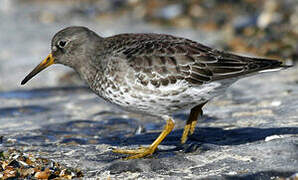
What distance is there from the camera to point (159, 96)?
22.1ft

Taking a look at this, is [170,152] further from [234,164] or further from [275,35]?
[275,35]

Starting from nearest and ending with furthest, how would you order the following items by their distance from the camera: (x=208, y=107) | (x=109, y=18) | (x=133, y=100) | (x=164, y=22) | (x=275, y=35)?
(x=133, y=100) → (x=208, y=107) → (x=275, y=35) → (x=164, y=22) → (x=109, y=18)

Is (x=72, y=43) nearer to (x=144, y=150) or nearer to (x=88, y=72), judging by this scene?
(x=88, y=72)

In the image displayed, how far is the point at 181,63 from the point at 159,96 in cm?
55

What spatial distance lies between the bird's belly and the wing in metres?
0.10

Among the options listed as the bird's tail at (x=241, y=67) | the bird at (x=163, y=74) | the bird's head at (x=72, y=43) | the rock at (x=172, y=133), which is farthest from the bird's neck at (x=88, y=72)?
the bird's tail at (x=241, y=67)

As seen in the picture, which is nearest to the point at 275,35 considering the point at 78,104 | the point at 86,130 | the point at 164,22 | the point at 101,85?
the point at 164,22

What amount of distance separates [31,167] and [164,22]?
1057 cm

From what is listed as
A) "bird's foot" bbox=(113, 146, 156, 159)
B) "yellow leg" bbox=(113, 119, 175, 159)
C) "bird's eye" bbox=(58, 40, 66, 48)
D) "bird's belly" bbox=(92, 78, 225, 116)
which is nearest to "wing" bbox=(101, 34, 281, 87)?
"bird's belly" bbox=(92, 78, 225, 116)

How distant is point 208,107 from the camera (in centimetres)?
948

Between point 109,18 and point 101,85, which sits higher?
point 109,18

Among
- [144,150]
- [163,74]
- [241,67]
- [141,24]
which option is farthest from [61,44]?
[141,24]

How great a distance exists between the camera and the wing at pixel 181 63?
6809mm

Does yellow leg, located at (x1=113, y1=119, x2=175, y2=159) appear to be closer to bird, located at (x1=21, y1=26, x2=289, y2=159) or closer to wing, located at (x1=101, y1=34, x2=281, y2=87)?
bird, located at (x1=21, y1=26, x2=289, y2=159)
